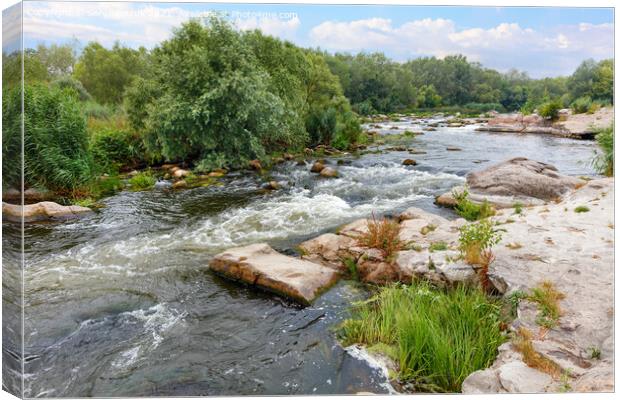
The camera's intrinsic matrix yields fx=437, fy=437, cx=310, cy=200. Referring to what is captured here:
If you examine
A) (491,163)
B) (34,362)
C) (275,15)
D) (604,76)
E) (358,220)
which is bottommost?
(34,362)

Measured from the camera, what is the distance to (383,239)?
5992 mm

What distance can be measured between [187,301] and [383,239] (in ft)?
8.82

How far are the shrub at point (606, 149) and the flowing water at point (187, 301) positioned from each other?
363mm

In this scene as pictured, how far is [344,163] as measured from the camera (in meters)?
13.0

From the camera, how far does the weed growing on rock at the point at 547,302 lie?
144 inches

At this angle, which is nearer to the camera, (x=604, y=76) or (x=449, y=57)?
(x=604, y=76)

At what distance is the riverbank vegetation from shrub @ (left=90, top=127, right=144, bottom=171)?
36 mm

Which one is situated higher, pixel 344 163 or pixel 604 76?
pixel 604 76

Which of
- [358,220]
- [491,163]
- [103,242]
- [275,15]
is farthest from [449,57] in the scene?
[103,242]

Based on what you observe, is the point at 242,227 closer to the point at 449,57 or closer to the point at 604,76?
the point at 449,57

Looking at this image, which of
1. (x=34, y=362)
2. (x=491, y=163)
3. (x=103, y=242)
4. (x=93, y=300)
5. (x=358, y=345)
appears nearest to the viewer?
(x=34, y=362)

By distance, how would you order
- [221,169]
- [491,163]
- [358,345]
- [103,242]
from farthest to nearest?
[221,169]
[491,163]
[103,242]
[358,345]

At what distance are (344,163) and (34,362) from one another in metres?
10.2

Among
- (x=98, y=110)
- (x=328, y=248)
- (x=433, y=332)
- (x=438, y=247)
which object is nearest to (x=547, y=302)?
(x=433, y=332)
